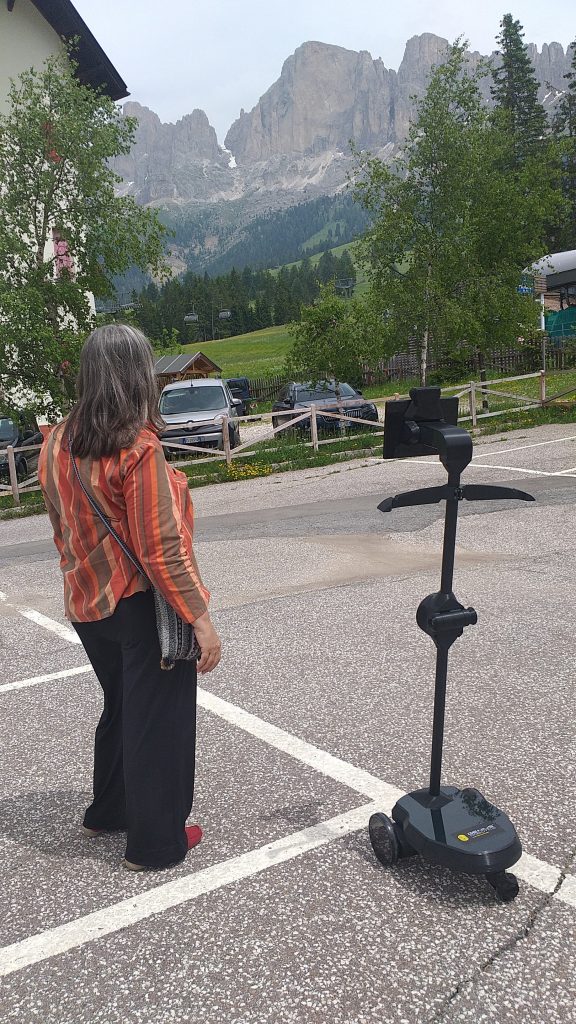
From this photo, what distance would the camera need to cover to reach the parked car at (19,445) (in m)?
18.2

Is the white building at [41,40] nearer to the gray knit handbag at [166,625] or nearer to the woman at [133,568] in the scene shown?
the woman at [133,568]

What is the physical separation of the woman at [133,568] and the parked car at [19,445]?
50.4ft

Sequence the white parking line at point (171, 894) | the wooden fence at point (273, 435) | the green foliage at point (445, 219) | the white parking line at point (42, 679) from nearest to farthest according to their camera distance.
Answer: the white parking line at point (171, 894) → the white parking line at point (42, 679) → the wooden fence at point (273, 435) → the green foliage at point (445, 219)

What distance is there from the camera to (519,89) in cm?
5769

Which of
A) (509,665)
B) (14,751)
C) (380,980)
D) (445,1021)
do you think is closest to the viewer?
(445,1021)

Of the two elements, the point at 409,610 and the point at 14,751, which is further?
the point at 409,610

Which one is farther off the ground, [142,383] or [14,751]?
[142,383]

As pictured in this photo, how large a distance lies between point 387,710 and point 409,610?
1.93 metres

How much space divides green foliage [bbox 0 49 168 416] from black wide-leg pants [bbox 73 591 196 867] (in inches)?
559

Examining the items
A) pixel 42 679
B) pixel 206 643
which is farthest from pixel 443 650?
pixel 42 679

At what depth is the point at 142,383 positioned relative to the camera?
9.59ft

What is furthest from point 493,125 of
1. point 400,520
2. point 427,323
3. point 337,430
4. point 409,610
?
point 409,610

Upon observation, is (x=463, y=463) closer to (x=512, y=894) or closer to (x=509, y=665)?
(x=512, y=894)

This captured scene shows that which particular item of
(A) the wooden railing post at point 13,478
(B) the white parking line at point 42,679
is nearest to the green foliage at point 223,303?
(A) the wooden railing post at point 13,478
